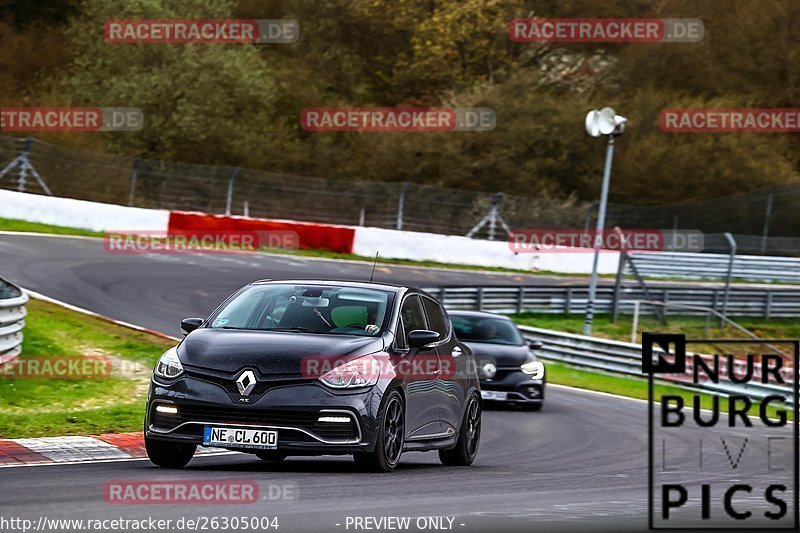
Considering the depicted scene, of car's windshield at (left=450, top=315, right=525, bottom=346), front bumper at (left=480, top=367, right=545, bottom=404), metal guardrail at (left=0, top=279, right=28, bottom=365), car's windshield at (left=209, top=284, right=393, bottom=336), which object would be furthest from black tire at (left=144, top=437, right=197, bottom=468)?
car's windshield at (left=450, top=315, right=525, bottom=346)

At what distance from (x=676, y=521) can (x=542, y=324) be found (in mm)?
24832

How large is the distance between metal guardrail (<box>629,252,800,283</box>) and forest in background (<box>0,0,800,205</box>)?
11635 millimetres

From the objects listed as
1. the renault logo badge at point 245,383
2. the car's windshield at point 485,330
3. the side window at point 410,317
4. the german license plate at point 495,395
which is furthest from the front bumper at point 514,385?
the renault logo badge at point 245,383

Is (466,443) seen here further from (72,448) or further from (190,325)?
(72,448)

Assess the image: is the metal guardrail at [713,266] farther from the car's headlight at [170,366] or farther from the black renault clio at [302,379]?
the car's headlight at [170,366]

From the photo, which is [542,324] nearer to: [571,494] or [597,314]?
[597,314]

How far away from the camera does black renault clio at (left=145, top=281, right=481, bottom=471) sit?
978 centimetres

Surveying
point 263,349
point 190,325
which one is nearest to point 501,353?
point 190,325

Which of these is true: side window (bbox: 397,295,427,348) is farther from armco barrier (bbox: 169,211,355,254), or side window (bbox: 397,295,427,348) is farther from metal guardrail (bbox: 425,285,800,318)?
armco barrier (bbox: 169,211,355,254)

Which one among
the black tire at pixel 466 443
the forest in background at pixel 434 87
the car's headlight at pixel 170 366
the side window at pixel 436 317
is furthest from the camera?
the forest in background at pixel 434 87

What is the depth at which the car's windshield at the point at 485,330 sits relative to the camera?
2005 centimetres

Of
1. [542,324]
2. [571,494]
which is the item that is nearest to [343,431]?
[571,494]

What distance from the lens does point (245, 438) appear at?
9.72 meters

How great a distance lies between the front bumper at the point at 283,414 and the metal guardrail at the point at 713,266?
82.3 feet
